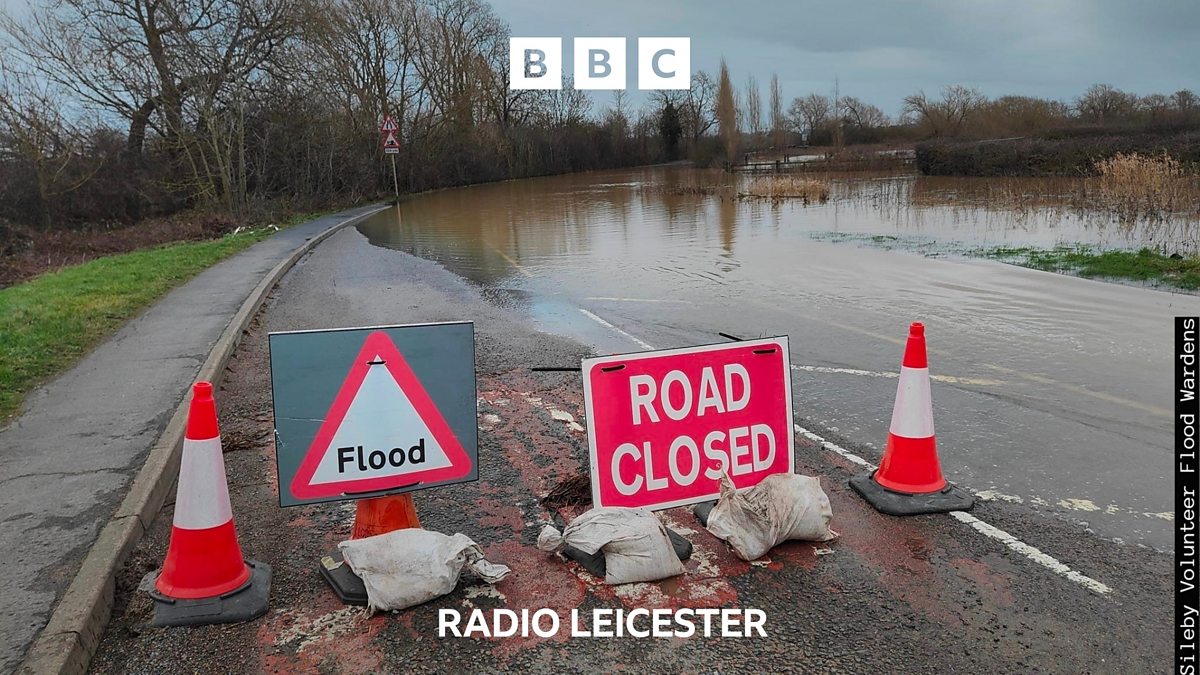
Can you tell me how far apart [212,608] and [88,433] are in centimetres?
297

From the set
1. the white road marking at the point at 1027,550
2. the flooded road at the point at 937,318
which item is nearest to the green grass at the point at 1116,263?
the flooded road at the point at 937,318

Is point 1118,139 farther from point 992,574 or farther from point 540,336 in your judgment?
point 992,574

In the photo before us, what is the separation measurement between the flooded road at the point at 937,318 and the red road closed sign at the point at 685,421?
1.37m

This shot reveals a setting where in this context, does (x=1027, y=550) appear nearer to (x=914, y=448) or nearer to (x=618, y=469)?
(x=914, y=448)

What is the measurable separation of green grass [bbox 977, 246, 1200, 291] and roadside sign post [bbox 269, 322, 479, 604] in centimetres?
1105

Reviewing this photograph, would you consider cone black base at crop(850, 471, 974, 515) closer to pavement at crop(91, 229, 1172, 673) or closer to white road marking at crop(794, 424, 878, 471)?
pavement at crop(91, 229, 1172, 673)

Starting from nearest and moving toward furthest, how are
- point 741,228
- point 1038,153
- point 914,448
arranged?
point 914,448, point 741,228, point 1038,153

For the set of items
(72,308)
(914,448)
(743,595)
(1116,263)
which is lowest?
(743,595)


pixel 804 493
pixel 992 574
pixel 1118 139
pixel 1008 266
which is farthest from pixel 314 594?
pixel 1118 139

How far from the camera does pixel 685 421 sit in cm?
451

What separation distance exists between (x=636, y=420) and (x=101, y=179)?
2787 centimetres

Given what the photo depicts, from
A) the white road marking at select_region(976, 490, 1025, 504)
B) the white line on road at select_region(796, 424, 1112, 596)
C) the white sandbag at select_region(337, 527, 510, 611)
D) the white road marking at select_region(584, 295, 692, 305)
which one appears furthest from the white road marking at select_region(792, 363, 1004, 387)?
the white sandbag at select_region(337, 527, 510, 611)

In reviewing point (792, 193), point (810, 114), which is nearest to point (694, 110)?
point (810, 114)

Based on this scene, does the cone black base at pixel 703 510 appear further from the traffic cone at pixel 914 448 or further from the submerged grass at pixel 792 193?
the submerged grass at pixel 792 193
